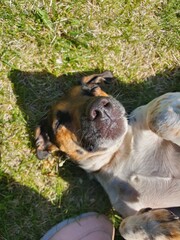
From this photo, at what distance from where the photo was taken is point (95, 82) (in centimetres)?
468

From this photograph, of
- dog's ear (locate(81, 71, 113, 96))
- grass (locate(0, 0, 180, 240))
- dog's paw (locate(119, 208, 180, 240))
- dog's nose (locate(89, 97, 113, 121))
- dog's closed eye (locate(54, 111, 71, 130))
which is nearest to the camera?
dog's nose (locate(89, 97, 113, 121))

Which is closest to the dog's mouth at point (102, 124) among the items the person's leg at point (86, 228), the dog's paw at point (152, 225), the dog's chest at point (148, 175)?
the dog's chest at point (148, 175)

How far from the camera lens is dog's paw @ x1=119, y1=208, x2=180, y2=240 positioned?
4.05m

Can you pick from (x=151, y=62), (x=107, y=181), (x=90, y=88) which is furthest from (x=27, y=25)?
(x=107, y=181)

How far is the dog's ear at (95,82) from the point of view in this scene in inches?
174

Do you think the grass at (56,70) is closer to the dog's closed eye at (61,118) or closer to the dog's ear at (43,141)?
the dog's ear at (43,141)

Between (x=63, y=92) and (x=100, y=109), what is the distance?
1266 mm

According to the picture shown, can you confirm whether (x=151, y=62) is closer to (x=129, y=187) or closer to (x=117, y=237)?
(x=129, y=187)

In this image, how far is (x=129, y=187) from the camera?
4512 mm

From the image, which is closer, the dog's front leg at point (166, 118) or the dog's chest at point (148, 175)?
the dog's front leg at point (166, 118)

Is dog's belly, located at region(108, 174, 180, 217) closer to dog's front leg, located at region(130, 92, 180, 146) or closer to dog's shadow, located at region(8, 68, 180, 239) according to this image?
dog's front leg, located at region(130, 92, 180, 146)

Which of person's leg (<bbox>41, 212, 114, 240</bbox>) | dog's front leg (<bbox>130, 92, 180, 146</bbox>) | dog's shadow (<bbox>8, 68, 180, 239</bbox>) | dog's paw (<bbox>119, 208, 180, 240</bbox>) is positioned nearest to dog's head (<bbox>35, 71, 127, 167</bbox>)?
dog's front leg (<bbox>130, 92, 180, 146</bbox>)

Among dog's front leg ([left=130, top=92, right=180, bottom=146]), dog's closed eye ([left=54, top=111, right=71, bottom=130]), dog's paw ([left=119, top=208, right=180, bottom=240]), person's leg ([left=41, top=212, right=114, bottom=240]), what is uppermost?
dog's front leg ([left=130, top=92, right=180, bottom=146])

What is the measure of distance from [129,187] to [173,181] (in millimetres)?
440
